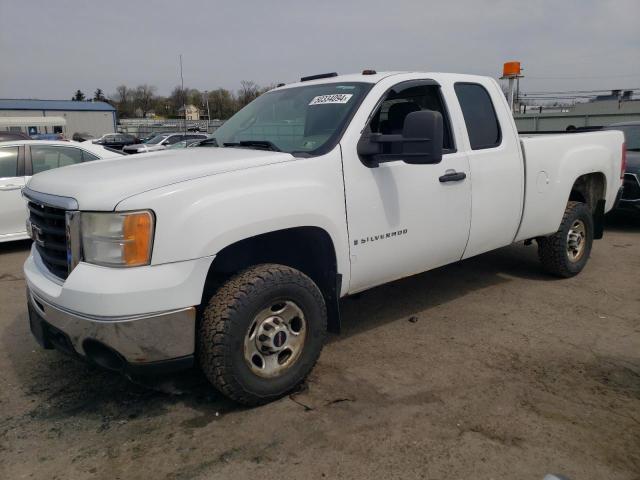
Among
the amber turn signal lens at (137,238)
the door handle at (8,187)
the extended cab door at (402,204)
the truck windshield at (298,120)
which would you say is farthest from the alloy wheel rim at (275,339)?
the door handle at (8,187)

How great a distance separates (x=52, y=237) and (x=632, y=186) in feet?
26.6

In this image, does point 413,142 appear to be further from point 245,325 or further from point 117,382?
point 117,382

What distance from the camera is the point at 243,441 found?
281cm

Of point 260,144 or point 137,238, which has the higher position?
point 260,144

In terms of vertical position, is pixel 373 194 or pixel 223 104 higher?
pixel 223 104

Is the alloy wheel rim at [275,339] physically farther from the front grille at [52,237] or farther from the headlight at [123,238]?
the front grille at [52,237]

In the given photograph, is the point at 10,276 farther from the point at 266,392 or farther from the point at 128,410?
the point at 266,392

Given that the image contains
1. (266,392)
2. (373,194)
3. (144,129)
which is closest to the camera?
(266,392)

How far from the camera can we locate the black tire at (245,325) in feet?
9.29

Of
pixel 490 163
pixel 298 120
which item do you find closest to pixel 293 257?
pixel 298 120

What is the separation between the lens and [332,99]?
12.2 feet

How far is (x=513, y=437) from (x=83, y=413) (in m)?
2.44

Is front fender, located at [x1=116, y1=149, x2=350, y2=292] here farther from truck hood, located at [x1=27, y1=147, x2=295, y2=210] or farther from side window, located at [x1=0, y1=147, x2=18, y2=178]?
side window, located at [x1=0, y1=147, x2=18, y2=178]

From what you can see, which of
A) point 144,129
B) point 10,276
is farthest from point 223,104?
point 10,276
